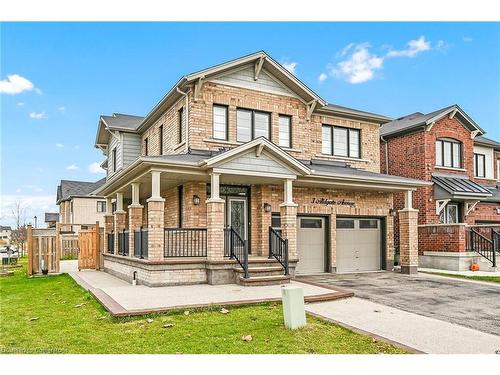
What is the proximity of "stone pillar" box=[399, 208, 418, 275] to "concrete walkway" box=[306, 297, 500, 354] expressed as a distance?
23.3 feet

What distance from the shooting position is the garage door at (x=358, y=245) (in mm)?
16797

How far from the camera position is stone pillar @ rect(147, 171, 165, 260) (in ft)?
39.4

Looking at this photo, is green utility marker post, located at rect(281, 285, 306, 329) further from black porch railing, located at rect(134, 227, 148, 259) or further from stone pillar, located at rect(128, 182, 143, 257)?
stone pillar, located at rect(128, 182, 143, 257)

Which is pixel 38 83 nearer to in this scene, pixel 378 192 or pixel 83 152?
pixel 83 152

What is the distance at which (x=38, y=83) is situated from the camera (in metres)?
17.3

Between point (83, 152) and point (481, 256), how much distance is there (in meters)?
20.7

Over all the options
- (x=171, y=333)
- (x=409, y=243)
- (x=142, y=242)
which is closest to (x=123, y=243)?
(x=142, y=242)

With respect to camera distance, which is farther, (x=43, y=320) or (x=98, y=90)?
(x=98, y=90)

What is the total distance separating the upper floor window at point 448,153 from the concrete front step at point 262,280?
38.7ft

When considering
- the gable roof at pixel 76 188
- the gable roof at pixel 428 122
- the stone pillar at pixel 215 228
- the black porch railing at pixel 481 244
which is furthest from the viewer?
the gable roof at pixel 76 188

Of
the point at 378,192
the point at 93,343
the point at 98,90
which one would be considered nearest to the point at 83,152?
the point at 98,90

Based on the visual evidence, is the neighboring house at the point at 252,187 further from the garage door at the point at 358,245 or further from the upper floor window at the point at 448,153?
the upper floor window at the point at 448,153

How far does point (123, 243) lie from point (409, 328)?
11.2 meters

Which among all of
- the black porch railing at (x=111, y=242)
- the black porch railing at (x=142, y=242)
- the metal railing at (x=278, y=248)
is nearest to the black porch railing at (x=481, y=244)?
the metal railing at (x=278, y=248)
